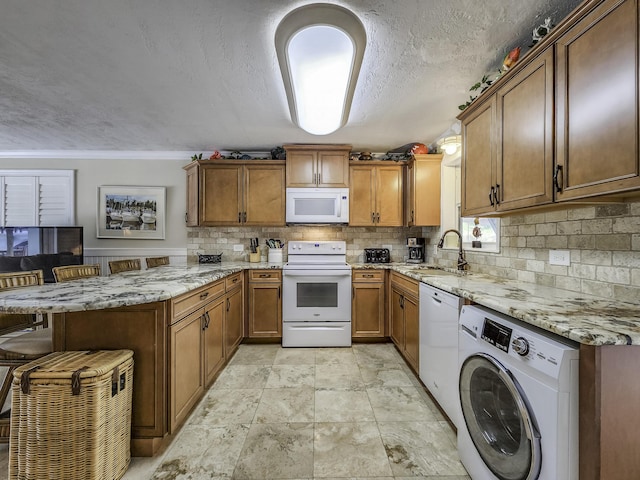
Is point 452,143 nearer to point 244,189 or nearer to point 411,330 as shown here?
point 411,330

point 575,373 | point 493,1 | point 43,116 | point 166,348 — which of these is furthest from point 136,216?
point 575,373

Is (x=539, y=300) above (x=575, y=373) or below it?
above

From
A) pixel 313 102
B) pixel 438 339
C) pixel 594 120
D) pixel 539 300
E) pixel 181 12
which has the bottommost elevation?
pixel 438 339

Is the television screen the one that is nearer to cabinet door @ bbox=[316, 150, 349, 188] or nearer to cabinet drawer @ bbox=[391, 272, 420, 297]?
cabinet door @ bbox=[316, 150, 349, 188]

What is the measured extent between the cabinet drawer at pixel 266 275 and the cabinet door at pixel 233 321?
209 millimetres

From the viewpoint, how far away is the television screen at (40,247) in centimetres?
339

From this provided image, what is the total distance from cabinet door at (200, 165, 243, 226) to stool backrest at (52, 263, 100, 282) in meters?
1.29

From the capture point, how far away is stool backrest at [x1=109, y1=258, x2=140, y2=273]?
2.46 m

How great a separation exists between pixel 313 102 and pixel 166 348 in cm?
189

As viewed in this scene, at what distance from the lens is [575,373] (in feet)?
2.78

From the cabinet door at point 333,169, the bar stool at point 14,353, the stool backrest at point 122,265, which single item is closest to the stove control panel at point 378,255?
the cabinet door at point 333,169

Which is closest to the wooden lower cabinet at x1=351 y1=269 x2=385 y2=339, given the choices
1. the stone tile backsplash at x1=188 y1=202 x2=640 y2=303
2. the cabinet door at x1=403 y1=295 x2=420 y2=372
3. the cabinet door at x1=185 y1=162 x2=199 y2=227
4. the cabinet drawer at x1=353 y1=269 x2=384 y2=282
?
the cabinet drawer at x1=353 y1=269 x2=384 y2=282

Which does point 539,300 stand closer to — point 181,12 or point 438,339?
point 438,339

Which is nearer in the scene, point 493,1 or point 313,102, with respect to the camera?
point 493,1
